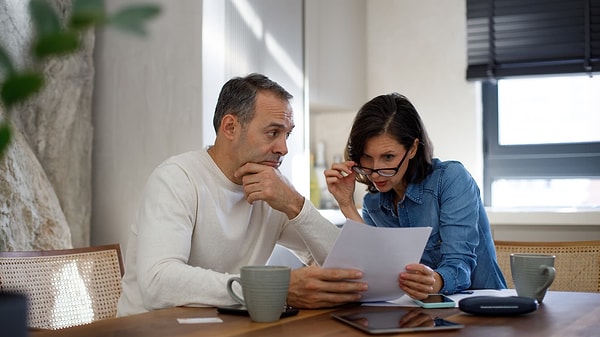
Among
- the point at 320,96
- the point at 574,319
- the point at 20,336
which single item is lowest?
the point at 574,319

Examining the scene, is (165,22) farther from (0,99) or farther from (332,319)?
(0,99)

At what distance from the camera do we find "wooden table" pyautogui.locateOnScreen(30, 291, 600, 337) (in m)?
1.22

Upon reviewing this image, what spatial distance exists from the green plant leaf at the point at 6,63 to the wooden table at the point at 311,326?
2.68ft

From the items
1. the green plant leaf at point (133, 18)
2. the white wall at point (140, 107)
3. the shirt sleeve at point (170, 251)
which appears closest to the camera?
the green plant leaf at point (133, 18)

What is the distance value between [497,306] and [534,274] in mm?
229

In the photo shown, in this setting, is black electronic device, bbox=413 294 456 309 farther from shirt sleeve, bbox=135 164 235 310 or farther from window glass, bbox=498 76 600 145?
window glass, bbox=498 76 600 145

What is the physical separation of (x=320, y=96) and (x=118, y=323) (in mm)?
2567

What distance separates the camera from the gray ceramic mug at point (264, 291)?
4.25 feet

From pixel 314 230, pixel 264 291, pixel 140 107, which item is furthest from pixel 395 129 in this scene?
pixel 140 107

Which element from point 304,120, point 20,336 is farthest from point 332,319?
point 304,120

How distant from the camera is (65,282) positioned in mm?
1848

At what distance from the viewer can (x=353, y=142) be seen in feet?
6.97

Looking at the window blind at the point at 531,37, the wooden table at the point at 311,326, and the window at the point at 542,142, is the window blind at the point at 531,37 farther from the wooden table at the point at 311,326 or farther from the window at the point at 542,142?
the wooden table at the point at 311,326

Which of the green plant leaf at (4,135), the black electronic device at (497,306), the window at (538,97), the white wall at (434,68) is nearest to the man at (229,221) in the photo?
the black electronic device at (497,306)
